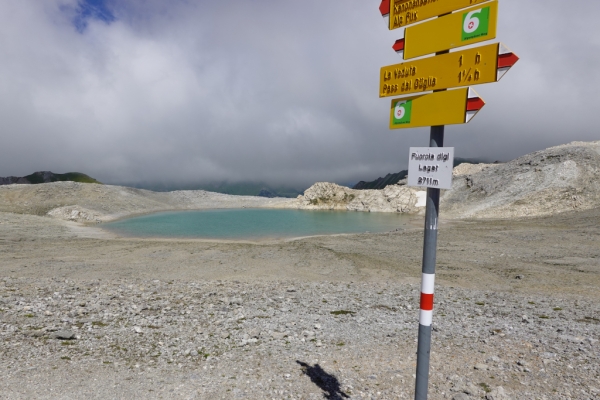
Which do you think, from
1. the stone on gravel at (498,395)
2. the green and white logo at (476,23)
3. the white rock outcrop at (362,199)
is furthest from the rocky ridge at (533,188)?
the green and white logo at (476,23)

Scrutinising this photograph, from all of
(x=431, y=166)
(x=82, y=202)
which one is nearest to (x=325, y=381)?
(x=431, y=166)

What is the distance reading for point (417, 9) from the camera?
4504mm

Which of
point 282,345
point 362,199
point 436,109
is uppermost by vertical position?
point 362,199

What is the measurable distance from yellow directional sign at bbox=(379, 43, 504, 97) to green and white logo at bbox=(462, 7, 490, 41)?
0.16 meters

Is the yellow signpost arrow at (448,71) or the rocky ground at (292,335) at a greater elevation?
the yellow signpost arrow at (448,71)

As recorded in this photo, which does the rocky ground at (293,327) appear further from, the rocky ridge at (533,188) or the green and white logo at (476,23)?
the rocky ridge at (533,188)

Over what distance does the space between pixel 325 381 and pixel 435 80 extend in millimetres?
5485

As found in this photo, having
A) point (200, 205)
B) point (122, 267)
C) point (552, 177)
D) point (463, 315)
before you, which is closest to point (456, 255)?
point (463, 315)

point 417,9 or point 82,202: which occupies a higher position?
point 417,9

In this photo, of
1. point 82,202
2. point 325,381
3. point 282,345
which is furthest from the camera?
point 82,202

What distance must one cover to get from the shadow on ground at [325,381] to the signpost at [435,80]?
2.02m

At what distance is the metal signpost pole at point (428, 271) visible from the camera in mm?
4172

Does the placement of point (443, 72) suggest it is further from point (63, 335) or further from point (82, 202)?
point (82, 202)

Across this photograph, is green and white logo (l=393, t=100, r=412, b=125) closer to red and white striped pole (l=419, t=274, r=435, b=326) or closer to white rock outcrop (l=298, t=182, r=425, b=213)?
red and white striped pole (l=419, t=274, r=435, b=326)
